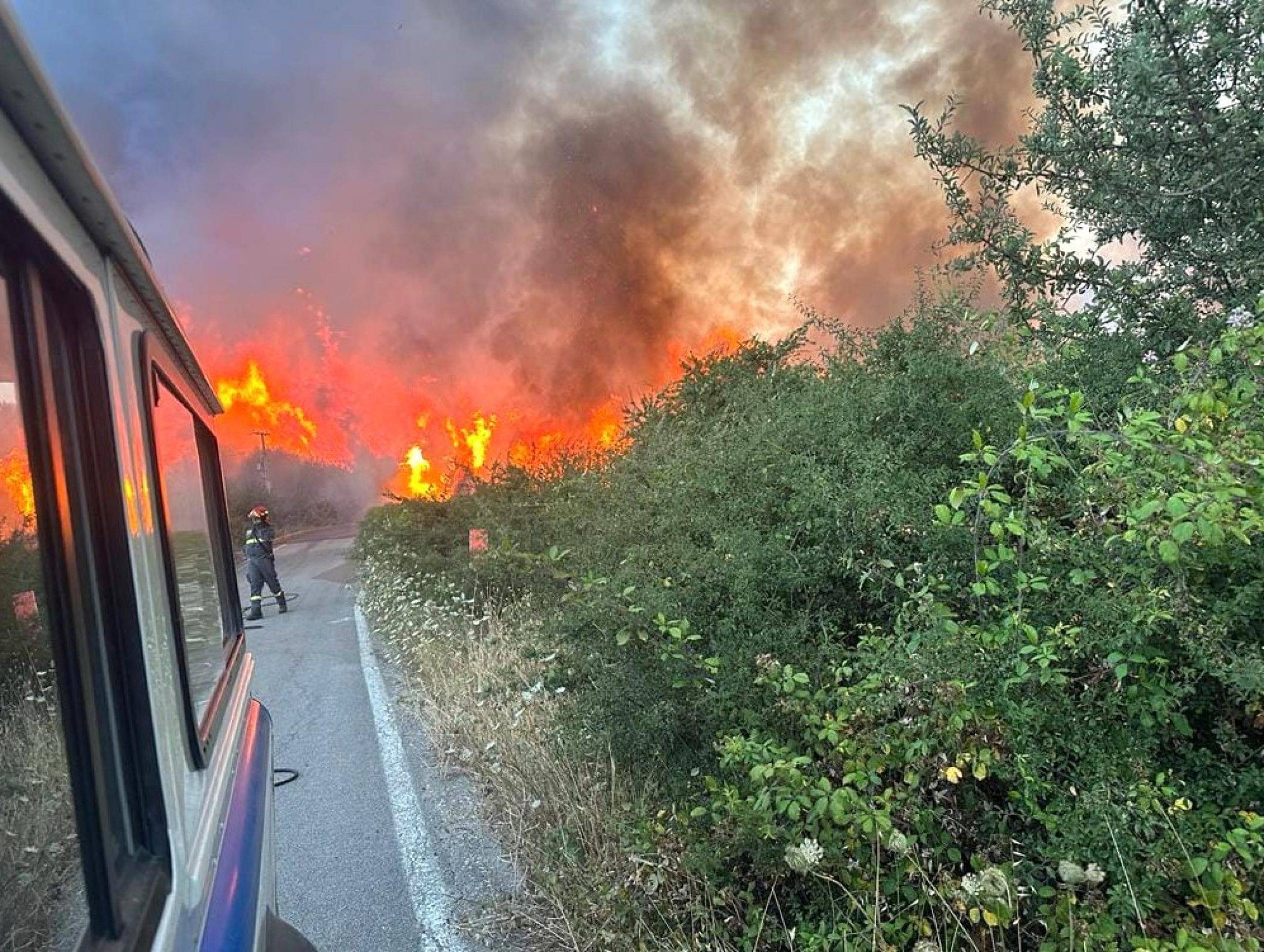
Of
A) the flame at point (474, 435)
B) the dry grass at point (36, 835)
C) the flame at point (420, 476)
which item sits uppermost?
the flame at point (474, 435)

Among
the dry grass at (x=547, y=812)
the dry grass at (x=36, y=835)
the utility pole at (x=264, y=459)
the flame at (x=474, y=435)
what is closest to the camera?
the dry grass at (x=36, y=835)

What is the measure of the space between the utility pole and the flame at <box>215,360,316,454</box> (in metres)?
0.42

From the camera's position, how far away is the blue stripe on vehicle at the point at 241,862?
1.31 m

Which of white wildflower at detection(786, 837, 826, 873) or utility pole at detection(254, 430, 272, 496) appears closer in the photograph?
white wildflower at detection(786, 837, 826, 873)

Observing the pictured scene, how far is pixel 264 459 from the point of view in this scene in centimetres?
3331

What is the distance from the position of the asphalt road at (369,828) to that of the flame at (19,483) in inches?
106

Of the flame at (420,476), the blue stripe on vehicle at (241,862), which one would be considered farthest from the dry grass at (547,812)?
the flame at (420,476)

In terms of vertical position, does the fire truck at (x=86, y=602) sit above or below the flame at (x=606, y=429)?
below

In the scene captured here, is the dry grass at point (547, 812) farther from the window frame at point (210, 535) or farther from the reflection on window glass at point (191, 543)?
the reflection on window glass at point (191, 543)

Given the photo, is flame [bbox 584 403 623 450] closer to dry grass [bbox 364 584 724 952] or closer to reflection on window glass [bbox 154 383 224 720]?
dry grass [bbox 364 584 724 952]

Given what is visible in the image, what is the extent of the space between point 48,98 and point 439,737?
499 centimetres

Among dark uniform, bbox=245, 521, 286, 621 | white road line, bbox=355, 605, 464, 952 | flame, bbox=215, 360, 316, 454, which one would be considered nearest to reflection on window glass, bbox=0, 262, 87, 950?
white road line, bbox=355, 605, 464, 952

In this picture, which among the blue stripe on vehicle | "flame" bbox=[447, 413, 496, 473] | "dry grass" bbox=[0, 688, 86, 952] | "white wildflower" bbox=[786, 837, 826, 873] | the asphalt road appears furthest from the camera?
"flame" bbox=[447, 413, 496, 473]

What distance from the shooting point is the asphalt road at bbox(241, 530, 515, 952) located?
328 centimetres
